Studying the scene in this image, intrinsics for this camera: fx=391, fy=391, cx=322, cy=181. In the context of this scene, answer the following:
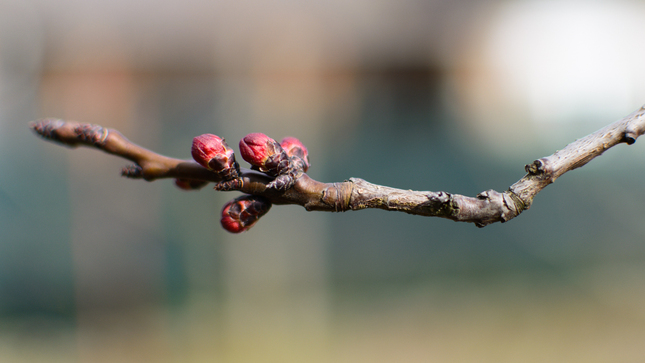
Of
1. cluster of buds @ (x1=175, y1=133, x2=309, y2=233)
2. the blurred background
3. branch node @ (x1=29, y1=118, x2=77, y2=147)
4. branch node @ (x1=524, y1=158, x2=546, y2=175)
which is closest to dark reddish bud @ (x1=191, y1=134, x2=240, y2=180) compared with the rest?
cluster of buds @ (x1=175, y1=133, x2=309, y2=233)

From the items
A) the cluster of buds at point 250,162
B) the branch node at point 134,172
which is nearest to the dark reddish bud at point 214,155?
the cluster of buds at point 250,162

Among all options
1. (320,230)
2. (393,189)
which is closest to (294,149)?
(393,189)

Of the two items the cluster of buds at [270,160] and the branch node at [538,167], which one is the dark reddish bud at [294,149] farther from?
the branch node at [538,167]

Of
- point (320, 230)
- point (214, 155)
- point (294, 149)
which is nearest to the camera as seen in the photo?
point (214, 155)

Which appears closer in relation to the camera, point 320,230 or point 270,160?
point 270,160

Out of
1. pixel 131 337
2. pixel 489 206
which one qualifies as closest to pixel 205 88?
pixel 131 337

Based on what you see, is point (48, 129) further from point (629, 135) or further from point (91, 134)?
point (629, 135)

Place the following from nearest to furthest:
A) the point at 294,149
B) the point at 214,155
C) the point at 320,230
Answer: the point at 214,155
the point at 294,149
the point at 320,230

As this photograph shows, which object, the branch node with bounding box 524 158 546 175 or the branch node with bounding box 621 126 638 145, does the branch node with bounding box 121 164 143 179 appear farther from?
the branch node with bounding box 621 126 638 145
